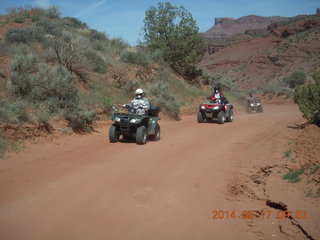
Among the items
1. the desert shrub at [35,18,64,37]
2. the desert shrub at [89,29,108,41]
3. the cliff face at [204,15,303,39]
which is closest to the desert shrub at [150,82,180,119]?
the desert shrub at [35,18,64,37]

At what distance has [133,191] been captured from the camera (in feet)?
18.1

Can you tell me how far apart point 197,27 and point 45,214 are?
78.7ft

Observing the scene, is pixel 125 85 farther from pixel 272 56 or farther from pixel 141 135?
pixel 272 56

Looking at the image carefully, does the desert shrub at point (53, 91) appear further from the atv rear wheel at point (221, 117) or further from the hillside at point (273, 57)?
Result: the hillside at point (273, 57)

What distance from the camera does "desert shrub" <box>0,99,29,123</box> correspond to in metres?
9.02

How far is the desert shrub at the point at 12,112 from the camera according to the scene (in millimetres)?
9020

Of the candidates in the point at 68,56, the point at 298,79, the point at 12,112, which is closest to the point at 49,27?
the point at 68,56

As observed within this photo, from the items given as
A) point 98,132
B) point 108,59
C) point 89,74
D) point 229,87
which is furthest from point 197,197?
point 229,87

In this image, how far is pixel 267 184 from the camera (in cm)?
581

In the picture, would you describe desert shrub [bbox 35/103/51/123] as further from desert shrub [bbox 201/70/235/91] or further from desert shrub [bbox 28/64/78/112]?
desert shrub [bbox 201/70/235/91]

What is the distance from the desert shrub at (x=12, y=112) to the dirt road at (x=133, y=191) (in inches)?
45.5

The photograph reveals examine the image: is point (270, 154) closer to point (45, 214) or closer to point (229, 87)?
point (45, 214)

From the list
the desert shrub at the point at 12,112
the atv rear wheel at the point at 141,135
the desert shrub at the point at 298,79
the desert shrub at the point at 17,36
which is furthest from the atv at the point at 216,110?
the desert shrub at the point at 298,79

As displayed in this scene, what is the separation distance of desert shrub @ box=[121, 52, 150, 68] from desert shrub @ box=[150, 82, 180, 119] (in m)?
3.19
